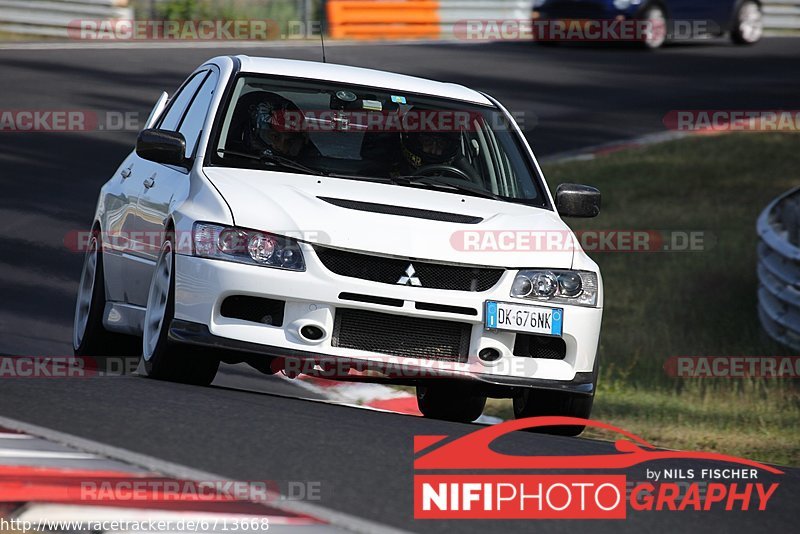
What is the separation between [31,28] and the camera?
82.7 ft

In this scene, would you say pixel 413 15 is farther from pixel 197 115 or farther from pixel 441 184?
pixel 441 184

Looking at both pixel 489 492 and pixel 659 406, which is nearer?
pixel 489 492

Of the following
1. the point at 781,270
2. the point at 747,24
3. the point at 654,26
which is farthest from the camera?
the point at 747,24

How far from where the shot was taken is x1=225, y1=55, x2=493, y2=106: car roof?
775 centimetres

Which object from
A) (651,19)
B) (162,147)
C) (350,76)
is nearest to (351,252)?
(162,147)

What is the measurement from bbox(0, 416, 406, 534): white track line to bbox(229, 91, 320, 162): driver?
232 cm

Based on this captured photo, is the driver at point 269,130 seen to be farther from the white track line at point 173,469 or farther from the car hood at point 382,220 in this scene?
the white track line at point 173,469

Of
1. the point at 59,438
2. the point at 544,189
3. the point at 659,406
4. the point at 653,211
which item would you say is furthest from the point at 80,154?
the point at 59,438

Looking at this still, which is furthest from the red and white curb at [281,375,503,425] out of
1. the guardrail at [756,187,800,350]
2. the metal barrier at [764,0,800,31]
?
the metal barrier at [764,0,800,31]

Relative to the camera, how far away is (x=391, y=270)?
21.1 feet

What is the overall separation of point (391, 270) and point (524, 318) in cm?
63

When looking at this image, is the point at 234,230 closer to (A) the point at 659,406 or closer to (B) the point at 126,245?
(B) the point at 126,245

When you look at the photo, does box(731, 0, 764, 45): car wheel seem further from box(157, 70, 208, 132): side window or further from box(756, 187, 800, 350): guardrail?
box(157, 70, 208, 132): side window

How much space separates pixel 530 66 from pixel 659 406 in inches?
559
